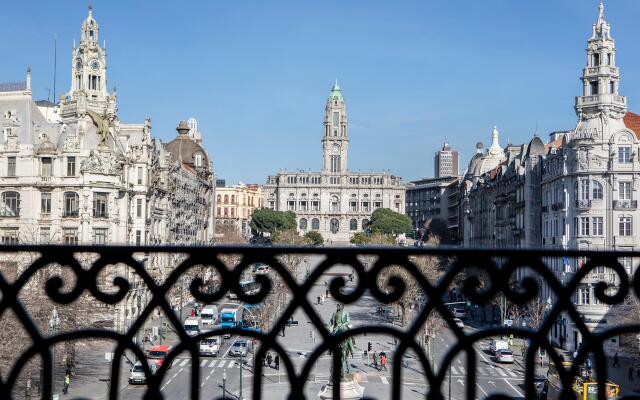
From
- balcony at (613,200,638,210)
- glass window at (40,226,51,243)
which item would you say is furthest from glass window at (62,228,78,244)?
balcony at (613,200,638,210)

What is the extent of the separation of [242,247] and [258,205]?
170203 mm

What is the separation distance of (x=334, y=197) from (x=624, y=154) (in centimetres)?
13070

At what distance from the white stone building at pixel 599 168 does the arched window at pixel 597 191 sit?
0.07ft

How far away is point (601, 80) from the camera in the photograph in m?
49.8

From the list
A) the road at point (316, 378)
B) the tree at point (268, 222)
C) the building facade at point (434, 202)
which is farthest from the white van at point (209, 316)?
the building facade at point (434, 202)

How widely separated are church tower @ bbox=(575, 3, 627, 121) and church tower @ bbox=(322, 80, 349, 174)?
130m

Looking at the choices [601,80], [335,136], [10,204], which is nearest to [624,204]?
[601,80]

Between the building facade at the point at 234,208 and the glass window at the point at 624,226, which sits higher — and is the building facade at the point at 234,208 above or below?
above

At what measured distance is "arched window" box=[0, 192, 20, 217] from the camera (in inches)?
1890

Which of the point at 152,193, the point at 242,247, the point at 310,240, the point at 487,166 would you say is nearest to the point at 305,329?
the point at 152,193

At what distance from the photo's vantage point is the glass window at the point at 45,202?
1914 inches

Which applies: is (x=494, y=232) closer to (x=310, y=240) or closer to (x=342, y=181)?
(x=310, y=240)

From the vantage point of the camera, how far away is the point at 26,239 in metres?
46.9

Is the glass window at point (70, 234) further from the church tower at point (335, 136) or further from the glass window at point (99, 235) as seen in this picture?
the church tower at point (335, 136)
